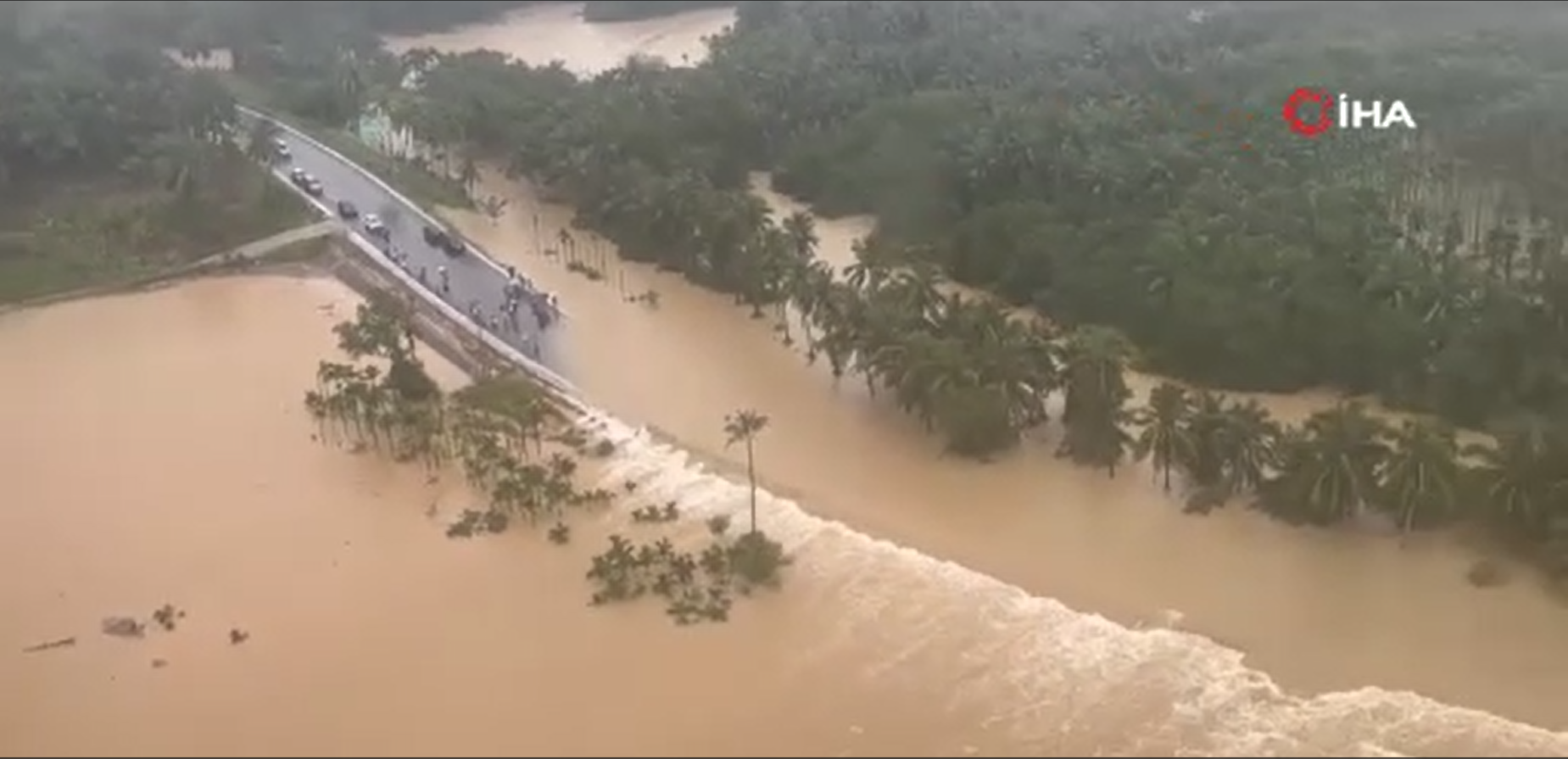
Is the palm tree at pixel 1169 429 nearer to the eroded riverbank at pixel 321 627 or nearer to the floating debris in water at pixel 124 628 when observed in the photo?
the eroded riverbank at pixel 321 627

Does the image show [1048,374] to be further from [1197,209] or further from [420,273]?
[420,273]

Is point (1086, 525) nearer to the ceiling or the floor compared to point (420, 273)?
nearer to the floor

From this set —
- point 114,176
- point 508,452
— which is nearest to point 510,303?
point 508,452

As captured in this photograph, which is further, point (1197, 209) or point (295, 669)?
point (1197, 209)

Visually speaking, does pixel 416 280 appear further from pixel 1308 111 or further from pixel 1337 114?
pixel 1337 114

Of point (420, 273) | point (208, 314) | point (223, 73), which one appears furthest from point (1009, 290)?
point (223, 73)

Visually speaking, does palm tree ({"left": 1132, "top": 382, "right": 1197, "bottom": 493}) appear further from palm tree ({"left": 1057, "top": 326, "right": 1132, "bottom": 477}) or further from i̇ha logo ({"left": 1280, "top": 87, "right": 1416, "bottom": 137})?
i̇ha logo ({"left": 1280, "top": 87, "right": 1416, "bottom": 137})

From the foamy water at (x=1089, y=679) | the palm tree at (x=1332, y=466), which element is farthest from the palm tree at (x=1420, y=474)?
the foamy water at (x=1089, y=679)
